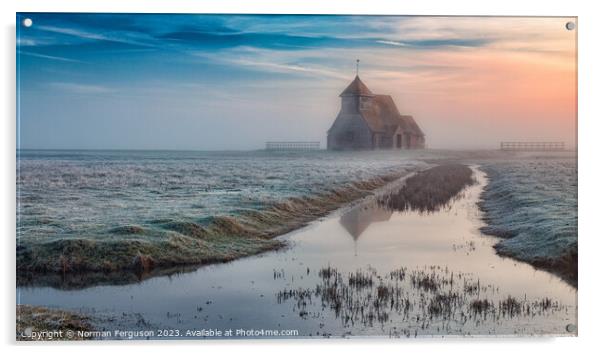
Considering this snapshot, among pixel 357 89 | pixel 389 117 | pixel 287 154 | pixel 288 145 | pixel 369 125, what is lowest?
pixel 287 154

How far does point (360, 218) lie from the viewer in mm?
15992

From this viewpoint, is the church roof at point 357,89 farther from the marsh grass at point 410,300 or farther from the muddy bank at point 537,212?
the marsh grass at point 410,300

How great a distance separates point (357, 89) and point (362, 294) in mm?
4614

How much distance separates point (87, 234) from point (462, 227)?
906 cm

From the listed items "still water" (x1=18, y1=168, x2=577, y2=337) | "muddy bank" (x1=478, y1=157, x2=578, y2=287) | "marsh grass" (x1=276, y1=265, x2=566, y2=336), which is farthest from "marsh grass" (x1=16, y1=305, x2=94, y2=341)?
"muddy bank" (x1=478, y1=157, x2=578, y2=287)

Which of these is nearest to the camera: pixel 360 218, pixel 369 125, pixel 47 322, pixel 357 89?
pixel 47 322

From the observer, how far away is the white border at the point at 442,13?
12.1 metres

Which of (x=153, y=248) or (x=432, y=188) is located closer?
(x=153, y=248)

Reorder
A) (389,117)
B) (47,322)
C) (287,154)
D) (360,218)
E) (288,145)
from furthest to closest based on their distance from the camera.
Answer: (360,218) → (287,154) → (389,117) → (288,145) → (47,322)

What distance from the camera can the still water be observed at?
11.9 meters

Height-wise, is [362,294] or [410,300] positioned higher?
[362,294]

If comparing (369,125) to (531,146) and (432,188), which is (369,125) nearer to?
(432,188)

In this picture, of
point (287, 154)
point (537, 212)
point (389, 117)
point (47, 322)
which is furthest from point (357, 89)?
point (47, 322)

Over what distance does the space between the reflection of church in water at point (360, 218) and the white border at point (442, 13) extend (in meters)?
3.85
